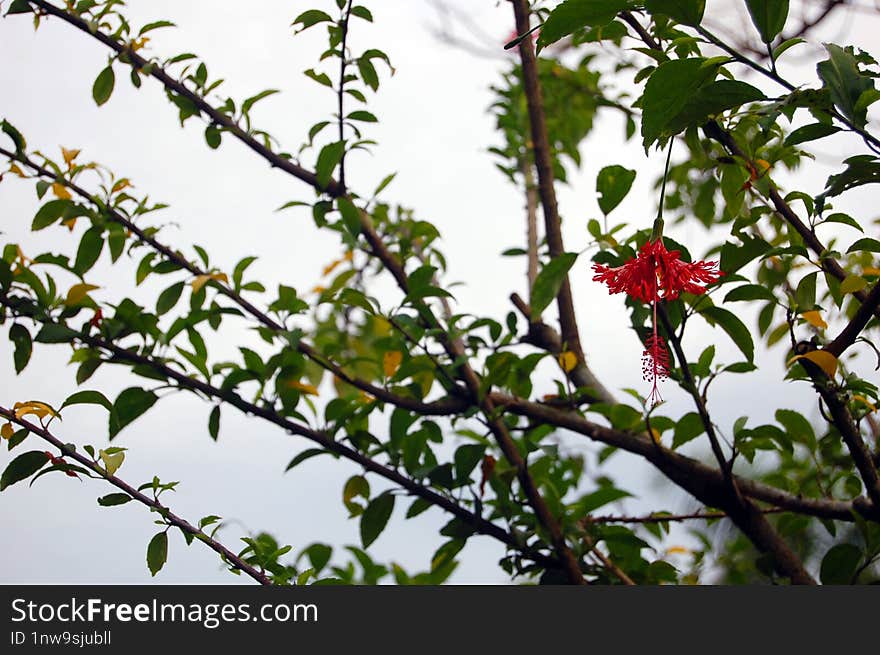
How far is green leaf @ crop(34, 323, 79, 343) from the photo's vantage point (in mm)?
988

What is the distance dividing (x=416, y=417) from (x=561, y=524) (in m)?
0.23

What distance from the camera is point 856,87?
2.07 feet

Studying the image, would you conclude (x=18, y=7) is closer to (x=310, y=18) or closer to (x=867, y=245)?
(x=310, y=18)

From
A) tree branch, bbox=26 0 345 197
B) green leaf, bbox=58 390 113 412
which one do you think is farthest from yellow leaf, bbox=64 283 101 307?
tree branch, bbox=26 0 345 197

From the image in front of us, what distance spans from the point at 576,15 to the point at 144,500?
57 cm

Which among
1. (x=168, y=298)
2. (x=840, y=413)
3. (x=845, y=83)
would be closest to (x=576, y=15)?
(x=845, y=83)

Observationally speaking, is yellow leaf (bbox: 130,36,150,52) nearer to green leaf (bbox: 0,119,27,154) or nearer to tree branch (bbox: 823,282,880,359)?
green leaf (bbox: 0,119,27,154)

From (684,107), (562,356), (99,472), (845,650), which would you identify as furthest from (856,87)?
(99,472)

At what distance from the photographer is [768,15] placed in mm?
607

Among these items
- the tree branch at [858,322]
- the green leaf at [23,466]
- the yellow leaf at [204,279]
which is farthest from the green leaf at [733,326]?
the green leaf at [23,466]

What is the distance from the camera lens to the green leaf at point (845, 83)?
62 centimetres

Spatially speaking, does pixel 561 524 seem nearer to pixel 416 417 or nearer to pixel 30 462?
pixel 416 417

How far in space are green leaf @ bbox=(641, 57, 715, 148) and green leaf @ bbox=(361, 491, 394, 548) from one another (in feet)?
2.22

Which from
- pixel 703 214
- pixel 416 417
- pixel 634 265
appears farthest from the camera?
pixel 703 214
